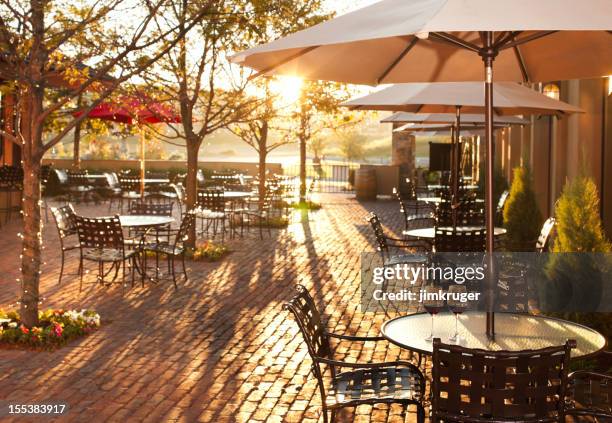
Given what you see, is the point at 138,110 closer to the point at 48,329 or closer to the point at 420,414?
the point at 48,329

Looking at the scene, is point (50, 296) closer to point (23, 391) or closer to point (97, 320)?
point (97, 320)

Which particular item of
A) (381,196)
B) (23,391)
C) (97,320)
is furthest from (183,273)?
(381,196)

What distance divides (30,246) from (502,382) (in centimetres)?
504

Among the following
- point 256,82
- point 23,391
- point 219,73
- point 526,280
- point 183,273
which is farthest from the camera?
point 256,82

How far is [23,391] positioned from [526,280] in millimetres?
5439

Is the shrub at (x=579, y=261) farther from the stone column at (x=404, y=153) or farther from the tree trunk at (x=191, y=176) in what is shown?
the stone column at (x=404, y=153)

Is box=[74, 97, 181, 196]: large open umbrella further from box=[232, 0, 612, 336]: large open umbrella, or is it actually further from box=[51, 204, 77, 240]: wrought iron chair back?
box=[232, 0, 612, 336]: large open umbrella

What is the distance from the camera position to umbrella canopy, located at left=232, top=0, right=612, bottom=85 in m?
3.91

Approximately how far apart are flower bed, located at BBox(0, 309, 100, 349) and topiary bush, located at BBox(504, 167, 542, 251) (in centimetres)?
709

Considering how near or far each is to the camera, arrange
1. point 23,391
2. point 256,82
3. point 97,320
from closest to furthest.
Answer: point 23,391
point 97,320
point 256,82

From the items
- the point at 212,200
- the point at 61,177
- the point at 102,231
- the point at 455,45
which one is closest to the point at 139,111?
the point at 212,200

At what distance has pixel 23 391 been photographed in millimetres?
6156

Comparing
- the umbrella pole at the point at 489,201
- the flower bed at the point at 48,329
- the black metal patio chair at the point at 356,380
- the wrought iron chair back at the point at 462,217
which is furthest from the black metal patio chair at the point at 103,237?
the umbrella pole at the point at 489,201

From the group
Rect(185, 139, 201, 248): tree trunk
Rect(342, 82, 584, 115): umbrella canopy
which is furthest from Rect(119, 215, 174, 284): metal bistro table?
Rect(342, 82, 584, 115): umbrella canopy
